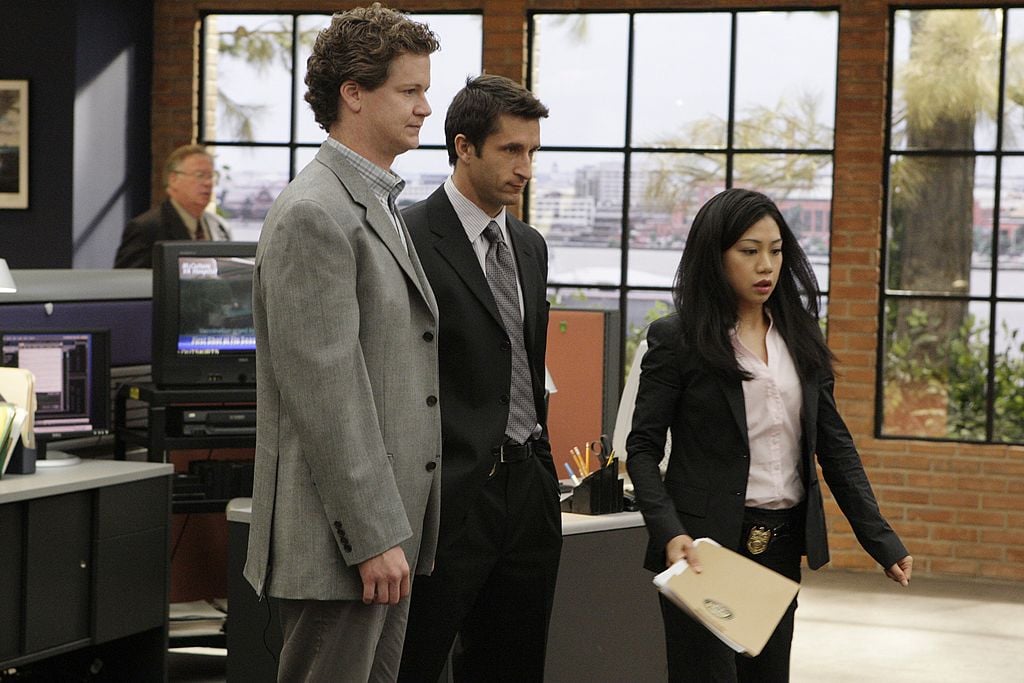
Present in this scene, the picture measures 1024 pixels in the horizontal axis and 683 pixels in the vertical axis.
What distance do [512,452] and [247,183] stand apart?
494 cm

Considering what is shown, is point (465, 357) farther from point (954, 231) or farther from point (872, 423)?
point (954, 231)

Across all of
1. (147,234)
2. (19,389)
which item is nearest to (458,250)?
(19,389)

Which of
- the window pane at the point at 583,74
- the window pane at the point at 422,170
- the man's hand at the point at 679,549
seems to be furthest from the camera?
the window pane at the point at 422,170

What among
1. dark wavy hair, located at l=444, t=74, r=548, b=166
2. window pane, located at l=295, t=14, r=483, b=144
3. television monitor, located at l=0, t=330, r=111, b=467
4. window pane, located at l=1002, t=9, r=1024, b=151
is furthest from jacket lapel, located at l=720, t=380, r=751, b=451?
window pane, located at l=295, t=14, r=483, b=144

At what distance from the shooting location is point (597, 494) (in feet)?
11.7

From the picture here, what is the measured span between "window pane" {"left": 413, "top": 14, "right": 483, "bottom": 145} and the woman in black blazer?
443 centimetres

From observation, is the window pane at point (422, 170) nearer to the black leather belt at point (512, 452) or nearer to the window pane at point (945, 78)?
the window pane at point (945, 78)

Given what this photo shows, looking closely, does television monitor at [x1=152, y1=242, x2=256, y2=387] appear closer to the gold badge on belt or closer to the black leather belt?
the black leather belt

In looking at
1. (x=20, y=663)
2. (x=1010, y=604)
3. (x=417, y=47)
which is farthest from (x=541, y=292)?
(x=1010, y=604)

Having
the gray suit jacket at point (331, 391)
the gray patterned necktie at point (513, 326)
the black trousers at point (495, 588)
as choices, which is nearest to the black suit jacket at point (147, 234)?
the gray patterned necktie at point (513, 326)

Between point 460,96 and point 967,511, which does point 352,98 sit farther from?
point 967,511

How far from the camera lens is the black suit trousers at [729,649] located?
2510 mm

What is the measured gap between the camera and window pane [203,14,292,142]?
707cm

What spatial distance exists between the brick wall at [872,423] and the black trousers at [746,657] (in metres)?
3.89
